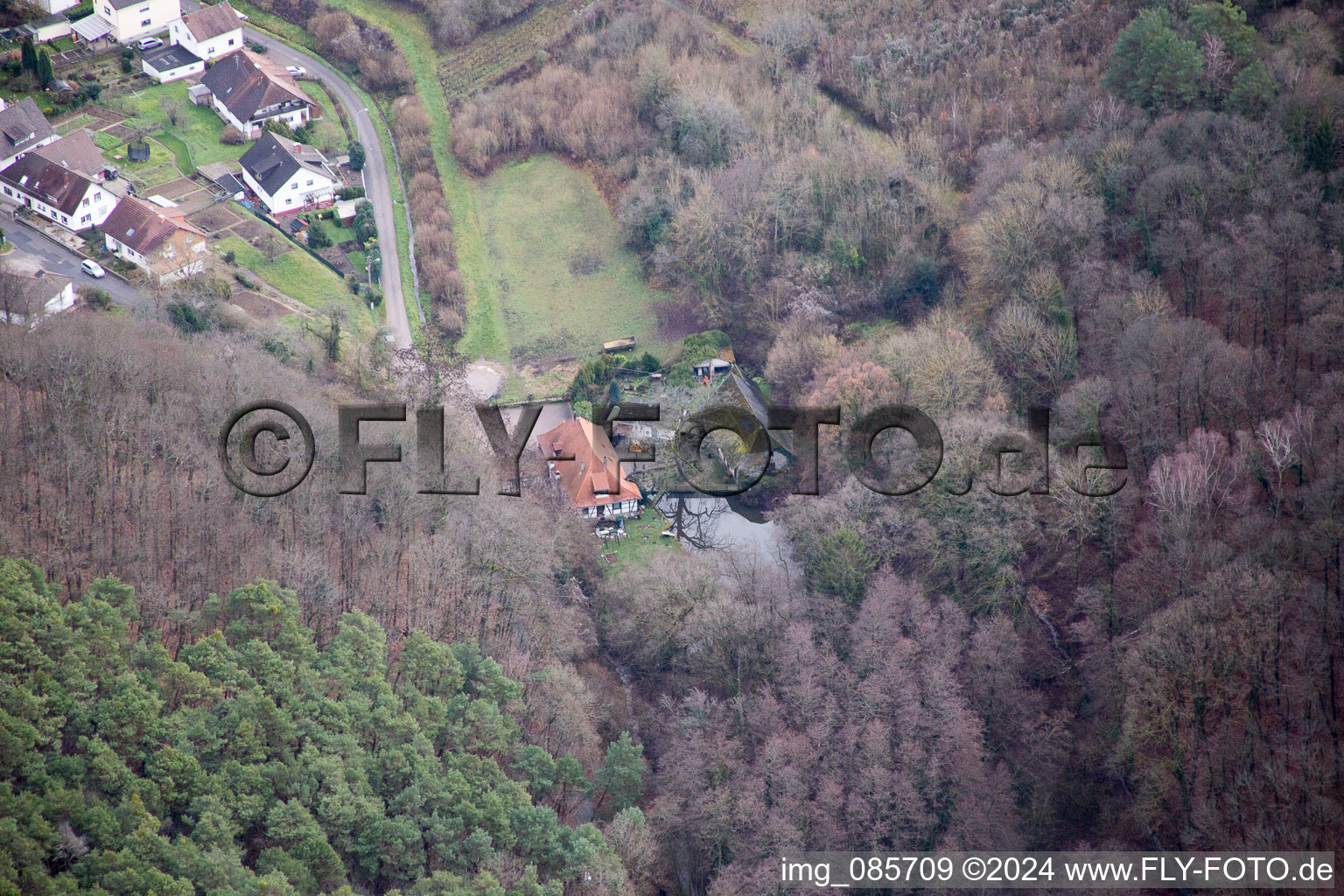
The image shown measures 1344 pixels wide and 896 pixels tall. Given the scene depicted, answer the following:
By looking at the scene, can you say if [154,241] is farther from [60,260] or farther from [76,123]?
[76,123]

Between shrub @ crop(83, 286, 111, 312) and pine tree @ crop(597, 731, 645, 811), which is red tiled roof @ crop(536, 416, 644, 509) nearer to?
pine tree @ crop(597, 731, 645, 811)

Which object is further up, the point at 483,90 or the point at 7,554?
the point at 483,90

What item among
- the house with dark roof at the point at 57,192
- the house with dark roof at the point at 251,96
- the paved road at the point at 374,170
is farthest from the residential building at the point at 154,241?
the house with dark roof at the point at 251,96

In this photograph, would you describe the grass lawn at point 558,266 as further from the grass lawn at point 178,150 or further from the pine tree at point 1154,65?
the pine tree at point 1154,65

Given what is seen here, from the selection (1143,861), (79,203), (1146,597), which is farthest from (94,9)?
(1143,861)

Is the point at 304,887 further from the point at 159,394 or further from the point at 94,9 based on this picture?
the point at 94,9

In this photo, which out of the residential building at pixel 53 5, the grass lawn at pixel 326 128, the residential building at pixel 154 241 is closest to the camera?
the residential building at pixel 154 241

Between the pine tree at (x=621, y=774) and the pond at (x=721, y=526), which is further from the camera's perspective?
the pond at (x=721, y=526)
